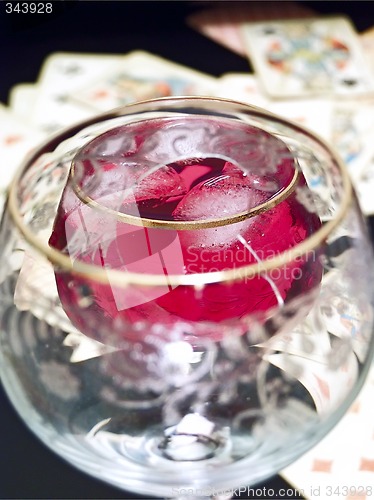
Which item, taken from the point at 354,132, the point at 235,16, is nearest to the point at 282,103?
A: the point at 354,132

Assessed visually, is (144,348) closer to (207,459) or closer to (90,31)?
(207,459)

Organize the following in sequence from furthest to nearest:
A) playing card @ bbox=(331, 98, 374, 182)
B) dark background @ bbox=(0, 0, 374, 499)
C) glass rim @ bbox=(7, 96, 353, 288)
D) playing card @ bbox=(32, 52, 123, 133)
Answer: dark background @ bbox=(0, 0, 374, 499)
playing card @ bbox=(32, 52, 123, 133)
playing card @ bbox=(331, 98, 374, 182)
glass rim @ bbox=(7, 96, 353, 288)

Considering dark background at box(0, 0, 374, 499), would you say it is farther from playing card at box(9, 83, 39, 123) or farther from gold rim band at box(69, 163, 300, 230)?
gold rim band at box(69, 163, 300, 230)

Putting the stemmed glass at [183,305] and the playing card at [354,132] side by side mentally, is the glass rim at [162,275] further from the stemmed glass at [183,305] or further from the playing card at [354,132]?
the playing card at [354,132]

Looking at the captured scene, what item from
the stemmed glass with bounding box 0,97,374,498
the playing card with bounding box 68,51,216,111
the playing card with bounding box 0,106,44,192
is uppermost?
the stemmed glass with bounding box 0,97,374,498

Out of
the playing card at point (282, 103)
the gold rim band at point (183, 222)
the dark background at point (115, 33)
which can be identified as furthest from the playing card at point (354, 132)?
the gold rim band at point (183, 222)

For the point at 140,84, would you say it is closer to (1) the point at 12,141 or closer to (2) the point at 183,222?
(1) the point at 12,141

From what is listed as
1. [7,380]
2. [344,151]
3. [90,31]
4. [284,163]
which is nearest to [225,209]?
[284,163]

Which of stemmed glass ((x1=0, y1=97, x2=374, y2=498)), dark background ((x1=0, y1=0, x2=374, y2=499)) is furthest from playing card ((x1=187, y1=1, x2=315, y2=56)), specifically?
stemmed glass ((x1=0, y1=97, x2=374, y2=498))
